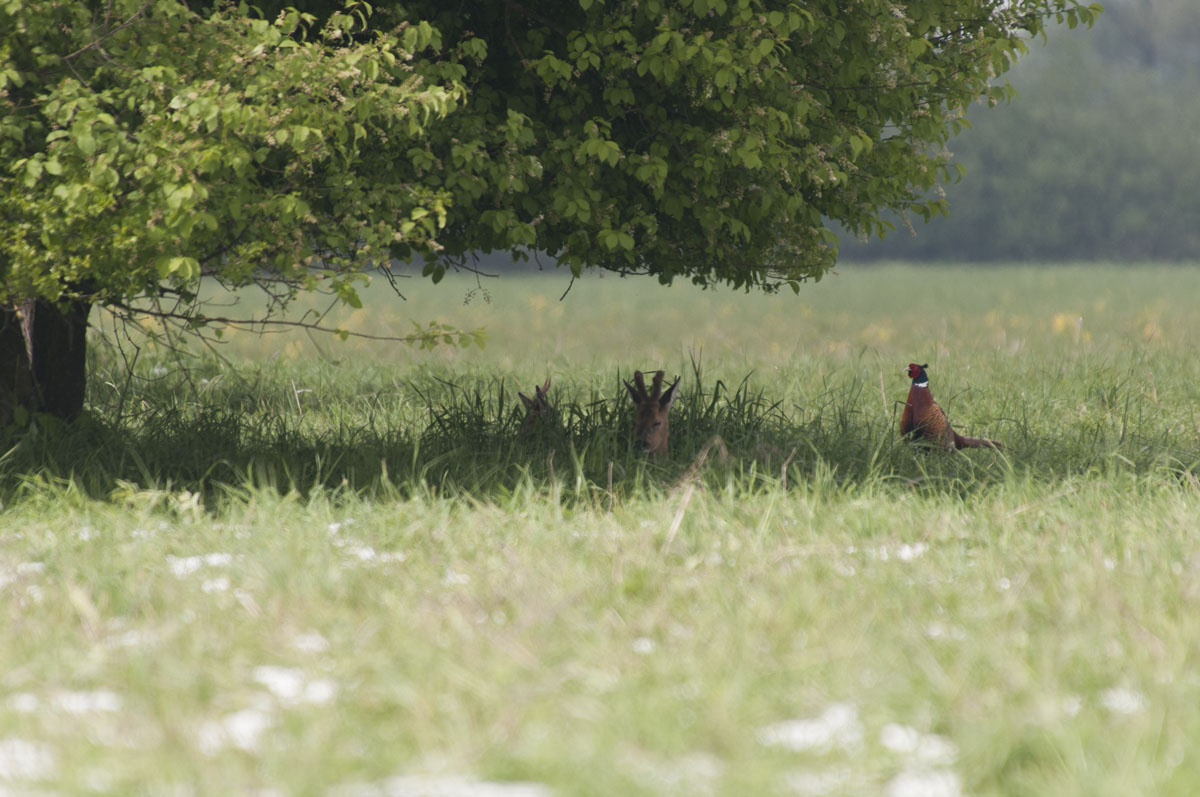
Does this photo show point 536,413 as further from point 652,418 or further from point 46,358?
point 46,358

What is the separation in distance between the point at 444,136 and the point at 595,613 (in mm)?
3582

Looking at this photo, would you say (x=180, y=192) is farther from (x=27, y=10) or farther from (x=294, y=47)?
(x=27, y=10)

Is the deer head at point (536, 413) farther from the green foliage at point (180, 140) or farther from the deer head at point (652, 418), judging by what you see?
the green foliage at point (180, 140)

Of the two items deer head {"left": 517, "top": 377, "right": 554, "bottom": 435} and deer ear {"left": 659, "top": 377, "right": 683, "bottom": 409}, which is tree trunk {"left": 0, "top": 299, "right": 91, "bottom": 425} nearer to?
deer head {"left": 517, "top": 377, "right": 554, "bottom": 435}

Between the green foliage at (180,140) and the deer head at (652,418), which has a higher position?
the green foliage at (180,140)

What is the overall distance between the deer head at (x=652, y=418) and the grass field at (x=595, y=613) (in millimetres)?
184

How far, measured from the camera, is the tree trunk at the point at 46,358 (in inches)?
321

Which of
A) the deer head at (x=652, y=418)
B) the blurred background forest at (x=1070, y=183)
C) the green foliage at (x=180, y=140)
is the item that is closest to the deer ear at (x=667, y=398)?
the deer head at (x=652, y=418)

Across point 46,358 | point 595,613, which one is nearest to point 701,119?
point 595,613

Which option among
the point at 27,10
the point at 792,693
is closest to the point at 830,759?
the point at 792,693

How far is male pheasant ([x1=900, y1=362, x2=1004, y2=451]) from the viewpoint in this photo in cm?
797

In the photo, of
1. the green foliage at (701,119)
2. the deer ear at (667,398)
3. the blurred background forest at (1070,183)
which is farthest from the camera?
the blurred background forest at (1070,183)

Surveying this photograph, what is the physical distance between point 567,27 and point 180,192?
9.87 feet

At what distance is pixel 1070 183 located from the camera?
64.4m
